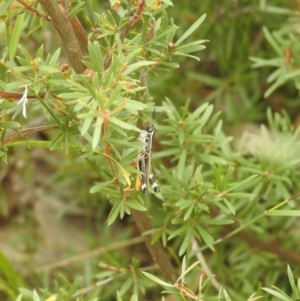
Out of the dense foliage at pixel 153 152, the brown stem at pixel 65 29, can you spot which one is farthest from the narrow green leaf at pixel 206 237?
the brown stem at pixel 65 29

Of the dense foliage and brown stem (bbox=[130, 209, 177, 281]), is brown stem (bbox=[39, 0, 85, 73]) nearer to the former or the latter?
the dense foliage

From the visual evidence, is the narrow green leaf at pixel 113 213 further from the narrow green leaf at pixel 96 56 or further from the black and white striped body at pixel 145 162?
the narrow green leaf at pixel 96 56

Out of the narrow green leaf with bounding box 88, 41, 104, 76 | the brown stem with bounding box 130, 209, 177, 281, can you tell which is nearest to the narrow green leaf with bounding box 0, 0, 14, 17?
the narrow green leaf with bounding box 88, 41, 104, 76

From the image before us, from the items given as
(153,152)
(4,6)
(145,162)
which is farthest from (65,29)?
(153,152)

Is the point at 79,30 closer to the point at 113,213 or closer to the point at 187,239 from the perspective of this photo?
the point at 113,213

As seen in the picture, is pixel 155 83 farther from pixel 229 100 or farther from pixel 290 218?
pixel 290 218

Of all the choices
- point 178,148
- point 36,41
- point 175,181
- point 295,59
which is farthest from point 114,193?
point 36,41

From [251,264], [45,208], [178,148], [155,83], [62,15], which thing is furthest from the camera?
[45,208]
